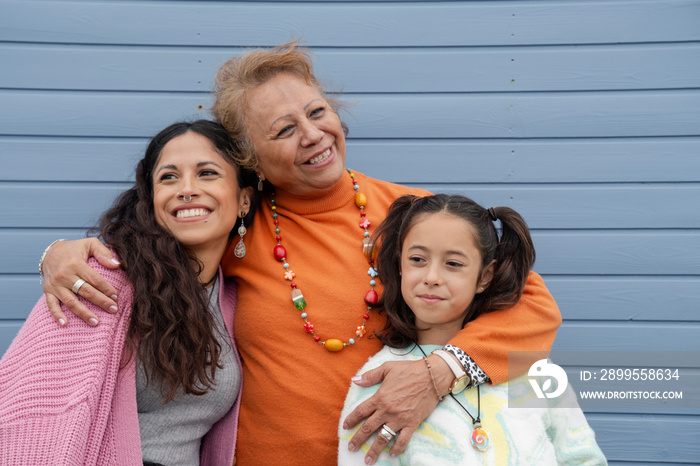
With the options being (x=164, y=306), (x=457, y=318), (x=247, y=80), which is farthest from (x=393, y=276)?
(x=247, y=80)

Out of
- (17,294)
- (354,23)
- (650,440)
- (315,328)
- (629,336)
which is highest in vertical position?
(354,23)

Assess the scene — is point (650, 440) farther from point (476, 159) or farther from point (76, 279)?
point (76, 279)

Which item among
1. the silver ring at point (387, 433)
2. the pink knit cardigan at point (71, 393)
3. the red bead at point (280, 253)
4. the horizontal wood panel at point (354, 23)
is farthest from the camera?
the horizontal wood panel at point (354, 23)

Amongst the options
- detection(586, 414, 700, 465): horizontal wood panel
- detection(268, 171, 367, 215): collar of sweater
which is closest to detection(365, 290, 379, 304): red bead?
detection(268, 171, 367, 215): collar of sweater

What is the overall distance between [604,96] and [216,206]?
187cm

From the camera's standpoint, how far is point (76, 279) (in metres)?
1.79

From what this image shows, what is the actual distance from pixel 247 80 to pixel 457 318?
1.19 meters

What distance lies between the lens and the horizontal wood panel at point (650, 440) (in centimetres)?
271

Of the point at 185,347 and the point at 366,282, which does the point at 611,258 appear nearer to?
the point at 366,282

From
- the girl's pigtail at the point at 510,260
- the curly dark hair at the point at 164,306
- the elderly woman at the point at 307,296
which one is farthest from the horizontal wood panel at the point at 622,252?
the curly dark hair at the point at 164,306

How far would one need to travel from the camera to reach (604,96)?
2689 mm

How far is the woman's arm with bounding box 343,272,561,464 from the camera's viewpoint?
5.73ft

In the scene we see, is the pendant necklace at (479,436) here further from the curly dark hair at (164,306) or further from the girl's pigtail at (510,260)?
the curly dark hair at (164,306)

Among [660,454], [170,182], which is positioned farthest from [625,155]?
[170,182]
